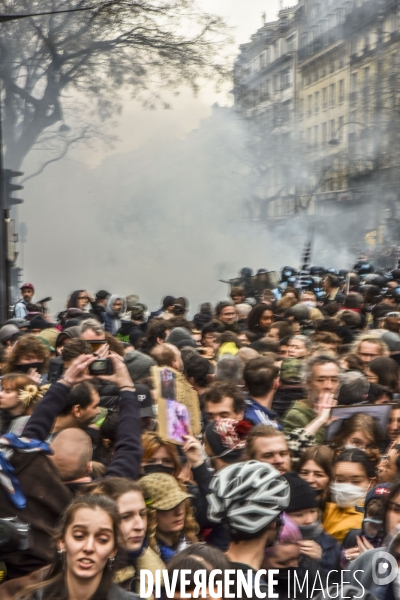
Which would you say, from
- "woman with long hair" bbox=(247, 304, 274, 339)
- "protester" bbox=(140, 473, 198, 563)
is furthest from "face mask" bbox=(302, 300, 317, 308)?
"protester" bbox=(140, 473, 198, 563)

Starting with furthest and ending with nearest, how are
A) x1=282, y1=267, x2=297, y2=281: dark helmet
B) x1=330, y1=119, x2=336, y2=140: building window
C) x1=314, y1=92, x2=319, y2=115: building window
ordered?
x1=330, y1=119, x2=336, y2=140: building window < x1=314, y1=92, x2=319, y2=115: building window < x1=282, y1=267, x2=297, y2=281: dark helmet

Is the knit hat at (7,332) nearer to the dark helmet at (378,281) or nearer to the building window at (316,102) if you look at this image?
the dark helmet at (378,281)

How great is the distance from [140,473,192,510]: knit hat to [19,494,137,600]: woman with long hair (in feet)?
1.91

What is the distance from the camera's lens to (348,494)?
133 inches

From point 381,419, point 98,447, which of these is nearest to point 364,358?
point 381,419

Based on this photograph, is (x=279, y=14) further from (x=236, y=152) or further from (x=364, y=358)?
(x=364, y=358)

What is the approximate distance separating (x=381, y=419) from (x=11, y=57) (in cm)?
1077

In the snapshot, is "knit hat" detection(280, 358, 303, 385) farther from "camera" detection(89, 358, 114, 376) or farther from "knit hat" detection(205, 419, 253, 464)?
"camera" detection(89, 358, 114, 376)

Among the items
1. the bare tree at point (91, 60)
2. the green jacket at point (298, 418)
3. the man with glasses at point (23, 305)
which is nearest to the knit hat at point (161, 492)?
the green jacket at point (298, 418)

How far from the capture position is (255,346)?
6566 mm

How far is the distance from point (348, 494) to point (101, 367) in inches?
43.5

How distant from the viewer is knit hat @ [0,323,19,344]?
6664 mm

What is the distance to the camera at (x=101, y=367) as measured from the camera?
3680 millimetres

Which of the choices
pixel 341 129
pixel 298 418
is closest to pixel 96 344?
pixel 298 418
